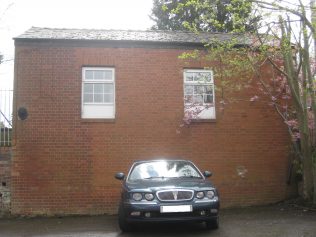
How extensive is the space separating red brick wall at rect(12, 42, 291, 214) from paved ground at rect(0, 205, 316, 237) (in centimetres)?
96

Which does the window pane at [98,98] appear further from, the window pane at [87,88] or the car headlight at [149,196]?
the car headlight at [149,196]

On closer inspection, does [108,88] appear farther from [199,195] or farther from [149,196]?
[199,195]

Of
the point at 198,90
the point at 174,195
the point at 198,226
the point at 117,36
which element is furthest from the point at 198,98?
the point at 174,195

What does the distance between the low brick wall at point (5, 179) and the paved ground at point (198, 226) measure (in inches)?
22.9

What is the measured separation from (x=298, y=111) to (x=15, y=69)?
835 centimetres

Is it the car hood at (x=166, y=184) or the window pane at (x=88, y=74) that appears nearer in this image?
the car hood at (x=166, y=184)

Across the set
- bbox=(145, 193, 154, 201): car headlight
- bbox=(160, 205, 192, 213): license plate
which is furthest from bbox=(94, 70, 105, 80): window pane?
bbox=(160, 205, 192, 213): license plate

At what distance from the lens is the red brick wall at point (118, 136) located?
1296 centimetres

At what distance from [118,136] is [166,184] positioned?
4914 mm

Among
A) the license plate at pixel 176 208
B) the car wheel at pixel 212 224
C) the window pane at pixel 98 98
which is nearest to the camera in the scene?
the license plate at pixel 176 208

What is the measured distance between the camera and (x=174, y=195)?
8.45 meters

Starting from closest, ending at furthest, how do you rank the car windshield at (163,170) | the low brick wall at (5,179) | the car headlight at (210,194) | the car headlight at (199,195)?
the car headlight at (199,195)
the car headlight at (210,194)
the car windshield at (163,170)
the low brick wall at (5,179)

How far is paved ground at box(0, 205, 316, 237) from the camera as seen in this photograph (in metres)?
8.85

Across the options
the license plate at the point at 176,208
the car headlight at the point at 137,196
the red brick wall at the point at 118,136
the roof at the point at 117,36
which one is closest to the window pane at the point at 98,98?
the red brick wall at the point at 118,136
